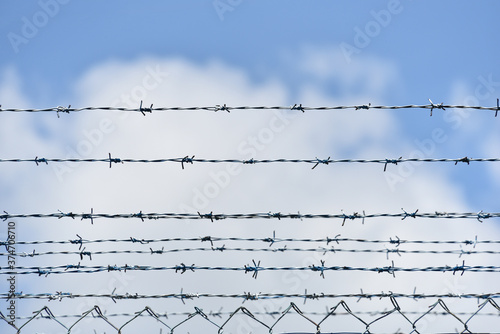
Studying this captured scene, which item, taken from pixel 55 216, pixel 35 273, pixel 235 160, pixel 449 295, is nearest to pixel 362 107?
pixel 235 160

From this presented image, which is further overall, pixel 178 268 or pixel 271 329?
pixel 178 268

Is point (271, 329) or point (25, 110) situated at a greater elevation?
point (25, 110)

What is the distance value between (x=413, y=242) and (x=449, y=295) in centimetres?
73

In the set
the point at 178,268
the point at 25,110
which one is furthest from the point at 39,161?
the point at 178,268

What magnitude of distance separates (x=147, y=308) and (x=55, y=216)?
1.28 meters

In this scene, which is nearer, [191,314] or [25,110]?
[191,314]

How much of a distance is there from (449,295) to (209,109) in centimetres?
265

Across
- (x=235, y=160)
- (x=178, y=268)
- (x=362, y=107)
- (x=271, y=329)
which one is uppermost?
(x=362, y=107)

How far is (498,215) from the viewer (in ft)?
16.8

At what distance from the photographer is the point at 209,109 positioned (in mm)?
5289

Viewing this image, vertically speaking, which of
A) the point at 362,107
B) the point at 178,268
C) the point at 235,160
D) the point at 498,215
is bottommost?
the point at 178,268

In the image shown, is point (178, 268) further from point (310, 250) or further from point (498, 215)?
point (498, 215)

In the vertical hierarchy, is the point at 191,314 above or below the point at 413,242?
below

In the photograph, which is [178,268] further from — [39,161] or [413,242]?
[413,242]
